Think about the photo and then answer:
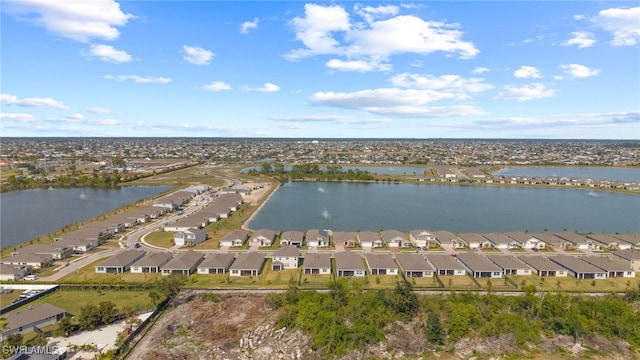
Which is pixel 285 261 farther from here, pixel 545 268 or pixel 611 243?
pixel 611 243

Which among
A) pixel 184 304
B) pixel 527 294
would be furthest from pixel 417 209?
pixel 184 304

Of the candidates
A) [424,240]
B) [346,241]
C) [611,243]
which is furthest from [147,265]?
[611,243]

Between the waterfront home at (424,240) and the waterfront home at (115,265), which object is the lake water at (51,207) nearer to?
the waterfront home at (115,265)

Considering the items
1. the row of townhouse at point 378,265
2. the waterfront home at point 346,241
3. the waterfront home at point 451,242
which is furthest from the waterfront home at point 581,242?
the waterfront home at point 346,241

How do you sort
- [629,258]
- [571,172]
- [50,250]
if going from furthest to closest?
[571,172] < [50,250] < [629,258]

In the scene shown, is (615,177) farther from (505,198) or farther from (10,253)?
(10,253)

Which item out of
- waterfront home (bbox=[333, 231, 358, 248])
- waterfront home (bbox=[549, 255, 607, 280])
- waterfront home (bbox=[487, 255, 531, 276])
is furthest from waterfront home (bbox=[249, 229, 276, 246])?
waterfront home (bbox=[549, 255, 607, 280])

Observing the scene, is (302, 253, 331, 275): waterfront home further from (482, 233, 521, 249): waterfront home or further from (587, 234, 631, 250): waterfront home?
(587, 234, 631, 250): waterfront home
